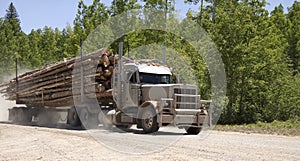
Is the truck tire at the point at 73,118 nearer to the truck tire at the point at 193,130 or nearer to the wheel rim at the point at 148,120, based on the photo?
the wheel rim at the point at 148,120

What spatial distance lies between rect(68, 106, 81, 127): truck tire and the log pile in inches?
16.3

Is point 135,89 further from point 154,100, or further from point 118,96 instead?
point 154,100

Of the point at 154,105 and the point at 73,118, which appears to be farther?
the point at 73,118

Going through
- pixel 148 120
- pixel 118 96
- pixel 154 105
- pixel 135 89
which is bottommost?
pixel 148 120

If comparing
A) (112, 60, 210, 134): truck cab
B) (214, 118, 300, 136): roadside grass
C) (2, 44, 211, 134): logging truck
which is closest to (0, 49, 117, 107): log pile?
(2, 44, 211, 134): logging truck

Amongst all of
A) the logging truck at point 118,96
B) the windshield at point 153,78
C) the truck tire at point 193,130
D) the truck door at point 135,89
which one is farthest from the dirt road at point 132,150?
the windshield at point 153,78

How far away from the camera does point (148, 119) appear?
14.7 m

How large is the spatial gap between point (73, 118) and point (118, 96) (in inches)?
151

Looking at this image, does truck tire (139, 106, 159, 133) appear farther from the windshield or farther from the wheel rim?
the windshield

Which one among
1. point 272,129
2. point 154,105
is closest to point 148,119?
point 154,105

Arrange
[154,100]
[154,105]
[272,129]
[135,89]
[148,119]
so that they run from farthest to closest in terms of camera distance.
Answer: [272,129] → [135,89] → [154,100] → [148,119] → [154,105]

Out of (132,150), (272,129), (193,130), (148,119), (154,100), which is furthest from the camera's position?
(272,129)

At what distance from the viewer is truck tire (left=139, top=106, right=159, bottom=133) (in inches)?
567

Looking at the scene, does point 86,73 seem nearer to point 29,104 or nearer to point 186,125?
point 186,125
